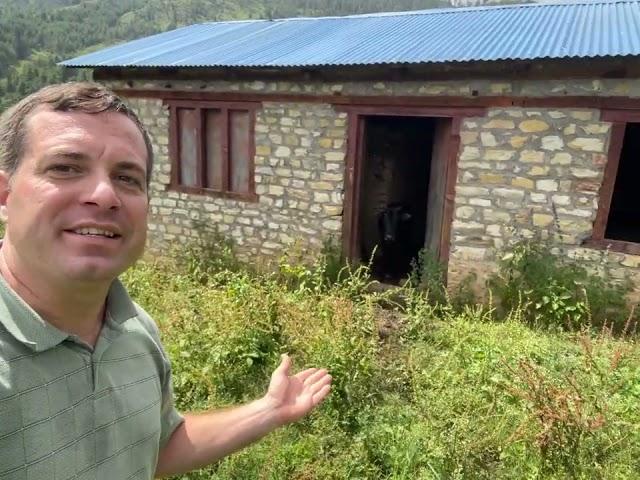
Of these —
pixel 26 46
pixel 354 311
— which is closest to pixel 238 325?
pixel 354 311

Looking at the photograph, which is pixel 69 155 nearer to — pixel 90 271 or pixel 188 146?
pixel 90 271

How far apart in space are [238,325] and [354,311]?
1.12 m

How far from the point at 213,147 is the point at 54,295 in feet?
22.2

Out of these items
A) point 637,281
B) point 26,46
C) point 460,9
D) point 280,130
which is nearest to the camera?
point 637,281

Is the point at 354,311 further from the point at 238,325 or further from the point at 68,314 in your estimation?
the point at 68,314

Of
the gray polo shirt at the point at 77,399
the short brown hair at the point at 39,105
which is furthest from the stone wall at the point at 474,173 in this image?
the short brown hair at the point at 39,105

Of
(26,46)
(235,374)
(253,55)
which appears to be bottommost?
(235,374)

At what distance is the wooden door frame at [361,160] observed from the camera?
5980 millimetres

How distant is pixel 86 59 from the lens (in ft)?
27.6

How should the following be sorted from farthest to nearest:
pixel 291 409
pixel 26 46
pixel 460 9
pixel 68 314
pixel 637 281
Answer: pixel 26 46, pixel 460 9, pixel 637 281, pixel 291 409, pixel 68 314

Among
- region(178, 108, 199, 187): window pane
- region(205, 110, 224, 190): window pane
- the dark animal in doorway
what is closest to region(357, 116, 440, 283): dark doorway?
the dark animal in doorway

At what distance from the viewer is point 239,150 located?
7.45 metres

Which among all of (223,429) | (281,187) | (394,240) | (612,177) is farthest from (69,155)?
(394,240)

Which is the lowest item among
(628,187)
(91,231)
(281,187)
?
(281,187)
